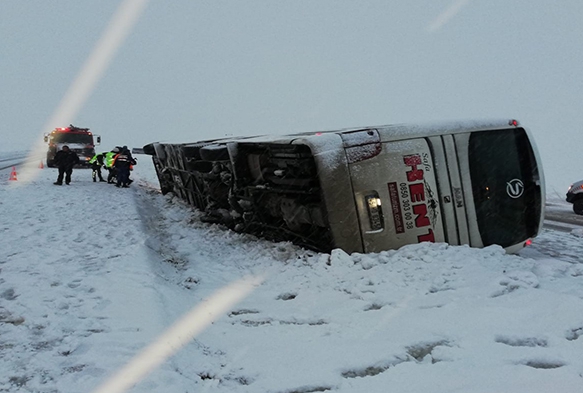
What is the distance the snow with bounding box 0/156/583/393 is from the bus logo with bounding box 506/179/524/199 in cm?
102

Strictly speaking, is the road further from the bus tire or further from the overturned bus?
the bus tire

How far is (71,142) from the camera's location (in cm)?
2116

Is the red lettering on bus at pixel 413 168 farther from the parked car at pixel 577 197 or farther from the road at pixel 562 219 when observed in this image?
the parked car at pixel 577 197

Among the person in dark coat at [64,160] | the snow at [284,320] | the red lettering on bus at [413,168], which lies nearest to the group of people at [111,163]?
the person in dark coat at [64,160]

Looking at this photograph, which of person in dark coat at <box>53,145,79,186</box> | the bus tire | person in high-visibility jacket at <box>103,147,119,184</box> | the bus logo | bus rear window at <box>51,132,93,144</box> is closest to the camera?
the bus logo

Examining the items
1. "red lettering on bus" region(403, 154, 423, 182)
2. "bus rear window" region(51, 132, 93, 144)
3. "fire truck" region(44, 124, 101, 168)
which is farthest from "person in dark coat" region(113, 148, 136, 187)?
"red lettering on bus" region(403, 154, 423, 182)

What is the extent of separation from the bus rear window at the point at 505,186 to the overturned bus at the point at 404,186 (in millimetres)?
13

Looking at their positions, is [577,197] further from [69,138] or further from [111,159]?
[69,138]

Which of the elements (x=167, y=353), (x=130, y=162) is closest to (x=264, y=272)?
(x=167, y=353)

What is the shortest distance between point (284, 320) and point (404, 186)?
2.32m

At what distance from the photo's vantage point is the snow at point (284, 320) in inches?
109

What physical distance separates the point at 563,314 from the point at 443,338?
102 cm

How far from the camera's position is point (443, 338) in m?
3.19

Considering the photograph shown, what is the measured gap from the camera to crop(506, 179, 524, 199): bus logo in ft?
19.1
